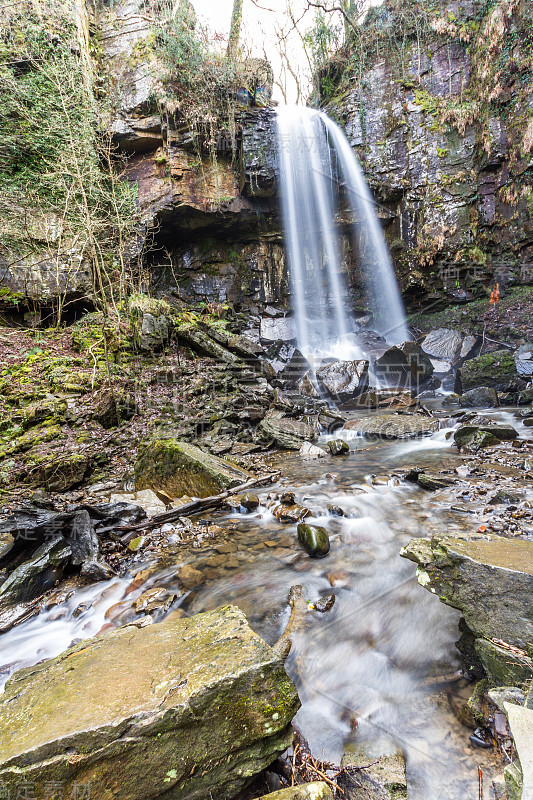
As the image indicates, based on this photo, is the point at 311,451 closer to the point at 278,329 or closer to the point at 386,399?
the point at 386,399

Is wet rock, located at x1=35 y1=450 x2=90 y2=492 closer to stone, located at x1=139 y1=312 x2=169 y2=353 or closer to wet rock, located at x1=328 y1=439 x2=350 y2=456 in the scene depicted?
stone, located at x1=139 y1=312 x2=169 y2=353

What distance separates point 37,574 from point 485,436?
21.0ft

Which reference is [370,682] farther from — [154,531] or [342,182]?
[342,182]

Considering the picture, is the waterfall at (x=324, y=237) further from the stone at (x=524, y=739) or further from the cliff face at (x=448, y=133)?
the stone at (x=524, y=739)

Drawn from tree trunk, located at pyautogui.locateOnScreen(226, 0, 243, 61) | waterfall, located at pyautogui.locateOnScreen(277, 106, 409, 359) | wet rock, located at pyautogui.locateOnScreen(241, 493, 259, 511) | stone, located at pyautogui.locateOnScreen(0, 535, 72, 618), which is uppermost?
tree trunk, located at pyautogui.locateOnScreen(226, 0, 243, 61)

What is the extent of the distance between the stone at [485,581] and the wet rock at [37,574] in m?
2.78

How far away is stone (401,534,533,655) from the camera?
1555 millimetres

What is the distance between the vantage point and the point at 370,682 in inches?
74.8

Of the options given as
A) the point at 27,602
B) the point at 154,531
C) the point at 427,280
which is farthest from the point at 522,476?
the point at 427,280

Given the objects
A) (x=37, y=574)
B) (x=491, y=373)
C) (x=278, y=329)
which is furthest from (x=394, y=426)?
(x=278, y=329)

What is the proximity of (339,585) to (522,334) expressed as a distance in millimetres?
11552

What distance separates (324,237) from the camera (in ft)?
49.1

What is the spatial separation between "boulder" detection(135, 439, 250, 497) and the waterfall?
892 centimetres

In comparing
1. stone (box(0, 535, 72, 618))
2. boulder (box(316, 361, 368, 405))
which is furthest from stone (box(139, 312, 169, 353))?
stone (box(0, 535, 72, 618))
